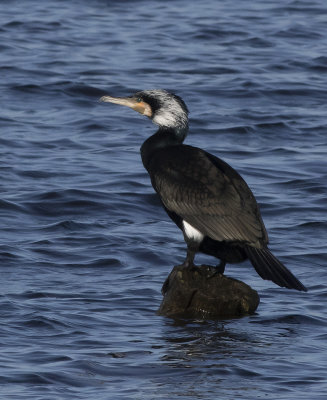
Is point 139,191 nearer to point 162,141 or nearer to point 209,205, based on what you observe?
point 162,141

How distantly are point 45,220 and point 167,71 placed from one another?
6.89 meters

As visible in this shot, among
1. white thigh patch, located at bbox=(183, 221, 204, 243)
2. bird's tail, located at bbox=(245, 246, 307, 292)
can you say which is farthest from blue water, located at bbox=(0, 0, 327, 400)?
white thigh patch, located at bbox=(183, 221, 204, 243)

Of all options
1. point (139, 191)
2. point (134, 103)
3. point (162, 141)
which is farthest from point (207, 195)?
point (139, 191)

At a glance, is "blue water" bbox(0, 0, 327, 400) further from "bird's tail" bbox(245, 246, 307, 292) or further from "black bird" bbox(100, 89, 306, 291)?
"black bird" bbox(100, 89, 306, 291)

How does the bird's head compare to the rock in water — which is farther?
the bird's head

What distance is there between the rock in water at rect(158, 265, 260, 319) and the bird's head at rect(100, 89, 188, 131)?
123cm

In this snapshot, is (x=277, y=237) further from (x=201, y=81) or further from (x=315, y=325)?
(x=201, y=81)

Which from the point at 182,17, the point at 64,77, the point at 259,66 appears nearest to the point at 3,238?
the point at 64,77

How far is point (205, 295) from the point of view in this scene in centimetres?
875

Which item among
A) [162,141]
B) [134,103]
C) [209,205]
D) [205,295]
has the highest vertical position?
[134,103]

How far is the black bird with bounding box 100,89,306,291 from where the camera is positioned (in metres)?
8.47

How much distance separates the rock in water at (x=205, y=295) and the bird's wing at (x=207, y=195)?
1.15ft

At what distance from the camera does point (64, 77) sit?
18.1 m

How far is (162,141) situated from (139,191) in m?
4.00
